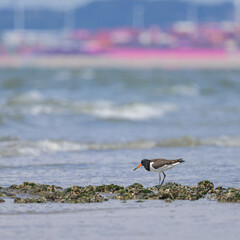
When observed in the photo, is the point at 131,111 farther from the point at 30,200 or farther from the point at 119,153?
the point at 30,200

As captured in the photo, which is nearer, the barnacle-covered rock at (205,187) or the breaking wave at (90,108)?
the barnacle-covered rock at (205,187)

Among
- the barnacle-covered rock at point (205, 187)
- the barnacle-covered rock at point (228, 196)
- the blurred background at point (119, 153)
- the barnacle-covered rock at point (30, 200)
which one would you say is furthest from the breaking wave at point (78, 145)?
the barnacle-covered rock at point (228, 196)

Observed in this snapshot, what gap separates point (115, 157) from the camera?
11.8 m

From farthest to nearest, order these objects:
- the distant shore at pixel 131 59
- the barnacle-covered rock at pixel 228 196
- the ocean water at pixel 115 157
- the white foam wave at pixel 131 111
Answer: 1. the distant shore at pixel 131 59
2. the white foam wave at pixel 131 111
3. the barnacle-covered rock at pixel 228 196
4. the ocean water at pixel 115 157

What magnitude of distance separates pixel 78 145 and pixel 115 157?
1767 mm

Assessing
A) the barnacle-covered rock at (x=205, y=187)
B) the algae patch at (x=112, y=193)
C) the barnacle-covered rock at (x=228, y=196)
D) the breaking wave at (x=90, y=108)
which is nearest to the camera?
the barnacle-covered rock at (x=228, y=196)

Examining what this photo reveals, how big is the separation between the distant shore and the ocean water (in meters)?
81.4

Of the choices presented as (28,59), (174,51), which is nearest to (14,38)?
(28,59)

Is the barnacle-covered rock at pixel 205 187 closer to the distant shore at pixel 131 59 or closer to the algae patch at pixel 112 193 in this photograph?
the algae patch at pixel 112 193

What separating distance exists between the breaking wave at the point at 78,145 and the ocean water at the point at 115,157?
0.07 ft

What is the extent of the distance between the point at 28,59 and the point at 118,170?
11442 centimetres

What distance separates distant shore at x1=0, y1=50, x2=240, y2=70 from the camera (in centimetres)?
10819

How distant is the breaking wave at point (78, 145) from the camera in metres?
12.4

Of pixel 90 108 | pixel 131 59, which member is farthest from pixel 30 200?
pixel 131 59
